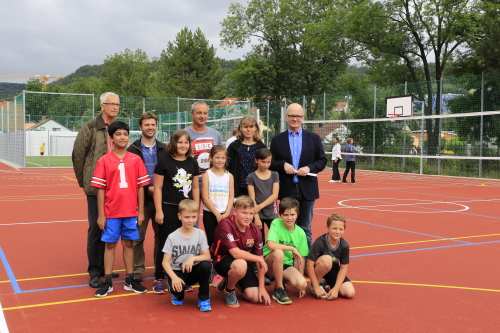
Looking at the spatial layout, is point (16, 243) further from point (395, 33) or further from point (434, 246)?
point (395, 33)

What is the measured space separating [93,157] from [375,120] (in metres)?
16.6

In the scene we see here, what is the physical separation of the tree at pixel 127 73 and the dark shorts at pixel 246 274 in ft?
225

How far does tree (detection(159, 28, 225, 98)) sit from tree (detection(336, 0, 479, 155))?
24.8m

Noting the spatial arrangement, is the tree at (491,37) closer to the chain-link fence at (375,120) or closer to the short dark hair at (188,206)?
the chain-link fence at (375,120)

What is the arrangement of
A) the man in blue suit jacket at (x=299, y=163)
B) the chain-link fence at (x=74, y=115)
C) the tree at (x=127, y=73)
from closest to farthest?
the man in blue suit jacket at (x=299, y=163)
the chain-link fence at (x=74, y=115)
the tree at (x=127, y=73)

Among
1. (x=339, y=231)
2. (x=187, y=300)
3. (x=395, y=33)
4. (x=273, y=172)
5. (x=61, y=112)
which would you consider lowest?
(x=187, y=300)

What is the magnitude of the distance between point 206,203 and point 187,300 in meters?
0.95

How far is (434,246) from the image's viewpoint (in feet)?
23.3

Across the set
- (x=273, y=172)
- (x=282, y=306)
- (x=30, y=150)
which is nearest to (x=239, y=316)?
(x=282, y=306)

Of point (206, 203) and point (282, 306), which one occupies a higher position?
point (206, 203)

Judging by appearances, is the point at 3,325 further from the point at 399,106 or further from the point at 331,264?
the point at 399,106

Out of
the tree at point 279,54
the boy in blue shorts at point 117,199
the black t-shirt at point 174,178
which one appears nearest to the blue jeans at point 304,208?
the black t-shirt at point 174,178

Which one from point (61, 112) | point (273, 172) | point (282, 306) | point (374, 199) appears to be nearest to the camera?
point (282, 306)

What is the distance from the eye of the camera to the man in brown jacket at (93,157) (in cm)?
522
